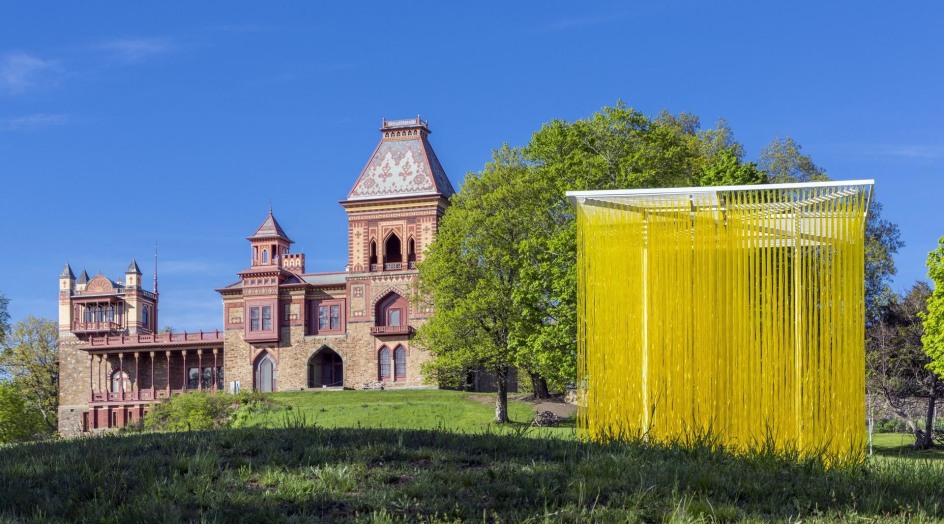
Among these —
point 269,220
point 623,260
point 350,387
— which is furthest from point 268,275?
point 623,260

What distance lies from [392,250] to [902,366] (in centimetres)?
3064

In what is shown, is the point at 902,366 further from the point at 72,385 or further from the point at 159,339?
the point at 72,385

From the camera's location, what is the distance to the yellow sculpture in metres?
14.8

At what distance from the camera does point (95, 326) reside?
71.4 meters

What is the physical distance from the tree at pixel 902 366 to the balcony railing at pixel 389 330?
25.7m

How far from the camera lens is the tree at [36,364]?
70625mm

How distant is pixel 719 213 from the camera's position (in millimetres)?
15258

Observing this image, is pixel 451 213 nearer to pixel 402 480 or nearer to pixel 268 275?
pixel 268 275

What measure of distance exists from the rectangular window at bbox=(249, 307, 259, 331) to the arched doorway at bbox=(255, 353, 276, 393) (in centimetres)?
164

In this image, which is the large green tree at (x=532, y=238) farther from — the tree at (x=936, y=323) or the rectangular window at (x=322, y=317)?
the rectangular window at (x=322, y=317)

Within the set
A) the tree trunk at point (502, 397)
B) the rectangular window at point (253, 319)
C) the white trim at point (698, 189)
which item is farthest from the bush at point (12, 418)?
the white trim at point (698, 189)

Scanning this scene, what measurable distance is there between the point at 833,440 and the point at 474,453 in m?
7.63

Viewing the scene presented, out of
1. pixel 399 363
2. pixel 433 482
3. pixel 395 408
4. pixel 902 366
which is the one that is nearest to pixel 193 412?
pixel 395 408

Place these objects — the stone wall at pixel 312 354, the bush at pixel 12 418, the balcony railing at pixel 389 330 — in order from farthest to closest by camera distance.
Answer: the stone wall at pixel 312 354, the balcony railing at pixel 389 330, the bush at pixel 12 418
